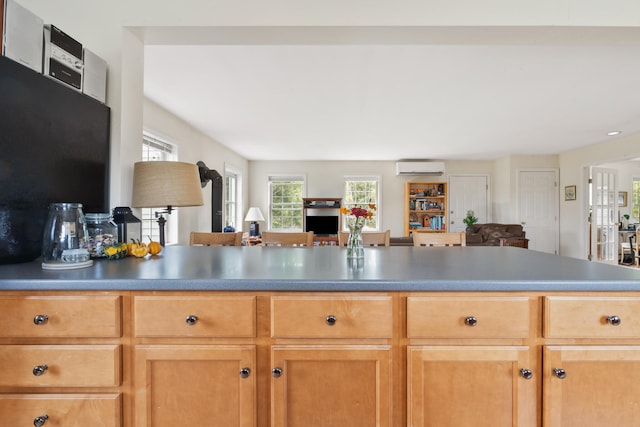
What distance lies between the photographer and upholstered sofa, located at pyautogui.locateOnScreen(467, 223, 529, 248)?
5409 millimetres

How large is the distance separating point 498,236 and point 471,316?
5477 mm

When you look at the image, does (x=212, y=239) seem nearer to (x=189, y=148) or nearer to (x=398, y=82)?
(x=398, y=82)

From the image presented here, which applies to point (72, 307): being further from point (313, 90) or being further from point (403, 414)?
point (313, 90)

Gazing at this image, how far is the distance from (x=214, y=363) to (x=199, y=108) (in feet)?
10.5

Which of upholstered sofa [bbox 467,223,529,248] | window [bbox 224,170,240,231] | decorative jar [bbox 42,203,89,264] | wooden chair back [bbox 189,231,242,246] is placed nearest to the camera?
decorative jar [bbox 42,203,89,264]

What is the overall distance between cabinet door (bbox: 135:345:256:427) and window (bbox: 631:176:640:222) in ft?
32.5

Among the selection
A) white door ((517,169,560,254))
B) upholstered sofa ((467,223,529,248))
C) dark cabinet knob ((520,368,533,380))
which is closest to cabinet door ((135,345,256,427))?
dark cabinet knob ((520,368,533,380))

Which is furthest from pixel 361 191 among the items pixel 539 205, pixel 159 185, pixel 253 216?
pixel 159 185

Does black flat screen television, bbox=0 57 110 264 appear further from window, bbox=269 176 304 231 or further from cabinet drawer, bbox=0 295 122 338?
window, bbox=269 176 304 231

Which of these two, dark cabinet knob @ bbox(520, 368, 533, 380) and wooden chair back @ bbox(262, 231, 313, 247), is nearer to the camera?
dark cabinet knob @ bbox(520, 368, 533, 380)

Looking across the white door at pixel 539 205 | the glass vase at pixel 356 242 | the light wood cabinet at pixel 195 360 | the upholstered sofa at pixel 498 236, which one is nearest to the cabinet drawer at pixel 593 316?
the glass vase at pixel 356 242

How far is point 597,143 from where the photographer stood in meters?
5.14

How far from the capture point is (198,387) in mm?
972

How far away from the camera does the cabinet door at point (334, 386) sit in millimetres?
969
